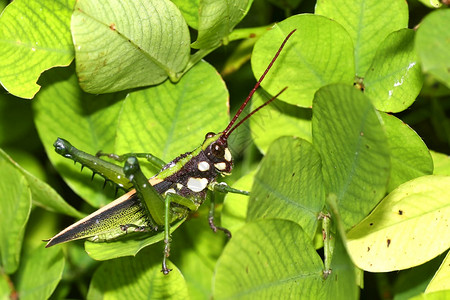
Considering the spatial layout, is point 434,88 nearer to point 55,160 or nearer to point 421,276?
point 421,276

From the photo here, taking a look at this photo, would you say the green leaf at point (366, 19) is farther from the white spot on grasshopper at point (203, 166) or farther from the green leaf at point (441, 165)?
the white spot on grasshopper at point (203, 166)

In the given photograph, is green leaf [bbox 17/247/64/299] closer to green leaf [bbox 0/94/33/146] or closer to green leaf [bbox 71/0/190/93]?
green leaf [bbox 0/94/33/146]

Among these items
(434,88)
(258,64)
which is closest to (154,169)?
(258,64)

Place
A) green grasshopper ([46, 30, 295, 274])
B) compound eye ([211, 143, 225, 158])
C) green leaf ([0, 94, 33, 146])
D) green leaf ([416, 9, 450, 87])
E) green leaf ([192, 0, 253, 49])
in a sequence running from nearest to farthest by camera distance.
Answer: green leaf ([416, 9, 450, 87]) → green leaf ([192, 0, 253, 49]) → green grasshopper ([46, 30, 295, 274]) → compound eye ([211, 143, 225, 158]) → green leaf ([0, 94, 33, 146])

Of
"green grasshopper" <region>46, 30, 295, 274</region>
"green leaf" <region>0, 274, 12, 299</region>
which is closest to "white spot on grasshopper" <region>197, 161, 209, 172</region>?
"green grasshopper" <region>46, 30, 295, 274</region>

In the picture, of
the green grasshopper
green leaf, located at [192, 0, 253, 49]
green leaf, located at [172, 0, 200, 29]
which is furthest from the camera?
the green grasshopper

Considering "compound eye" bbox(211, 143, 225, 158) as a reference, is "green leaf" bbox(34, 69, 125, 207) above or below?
above

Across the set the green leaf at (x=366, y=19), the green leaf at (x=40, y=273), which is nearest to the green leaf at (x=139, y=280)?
the green leaf at (x=40, y=273)

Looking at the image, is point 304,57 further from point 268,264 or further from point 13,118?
point 13,118
